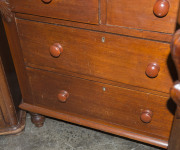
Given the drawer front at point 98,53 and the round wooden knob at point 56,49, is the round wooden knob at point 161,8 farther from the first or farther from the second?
the round wooden knob at point 56,49

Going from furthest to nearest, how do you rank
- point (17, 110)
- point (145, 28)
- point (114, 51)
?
point (17, 110) < point (114, 51) < point (145, 28)

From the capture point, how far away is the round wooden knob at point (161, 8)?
0.79 m

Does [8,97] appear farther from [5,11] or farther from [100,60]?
[100,60]

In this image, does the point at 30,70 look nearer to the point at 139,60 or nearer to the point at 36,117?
the point at 36,117

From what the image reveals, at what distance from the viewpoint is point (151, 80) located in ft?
3.27

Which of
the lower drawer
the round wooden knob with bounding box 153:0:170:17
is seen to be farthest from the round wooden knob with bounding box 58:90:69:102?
the round wooden knob with bounding box 153:0:170:17

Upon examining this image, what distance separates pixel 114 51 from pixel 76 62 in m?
0.19

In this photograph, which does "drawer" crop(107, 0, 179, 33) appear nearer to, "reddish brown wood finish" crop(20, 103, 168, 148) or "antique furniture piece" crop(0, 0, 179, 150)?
"antique furniture piece" crop(0, 0, 179, 150)

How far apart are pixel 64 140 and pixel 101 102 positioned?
1.28 feet

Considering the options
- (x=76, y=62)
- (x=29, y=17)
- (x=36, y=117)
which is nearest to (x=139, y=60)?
(x=76, y=62)

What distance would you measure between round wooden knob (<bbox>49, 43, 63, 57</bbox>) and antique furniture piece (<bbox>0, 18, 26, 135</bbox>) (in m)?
0.30

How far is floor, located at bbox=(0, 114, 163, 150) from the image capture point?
1.36 metres

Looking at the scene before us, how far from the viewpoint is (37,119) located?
4.76 ft

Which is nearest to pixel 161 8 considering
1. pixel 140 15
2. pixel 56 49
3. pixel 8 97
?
pixel 140 15
